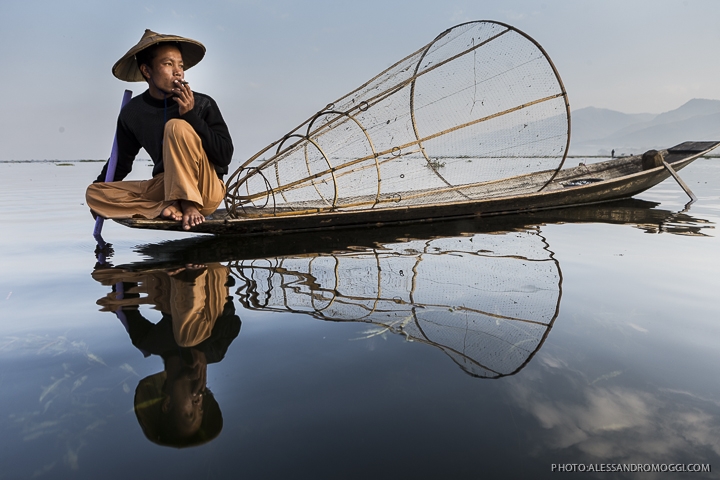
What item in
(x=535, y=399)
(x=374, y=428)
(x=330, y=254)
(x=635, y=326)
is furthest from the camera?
(x=330, y=254)

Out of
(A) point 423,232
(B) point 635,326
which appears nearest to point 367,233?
(A) point 423,232

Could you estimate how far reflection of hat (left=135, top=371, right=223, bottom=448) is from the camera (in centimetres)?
118

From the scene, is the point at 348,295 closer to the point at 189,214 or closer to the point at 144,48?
the point at 189,214

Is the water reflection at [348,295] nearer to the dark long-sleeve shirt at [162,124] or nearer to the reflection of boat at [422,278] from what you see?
the reflection of boat at [422,278]

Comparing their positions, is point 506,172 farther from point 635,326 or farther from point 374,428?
point 374,428

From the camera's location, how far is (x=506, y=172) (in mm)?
5832

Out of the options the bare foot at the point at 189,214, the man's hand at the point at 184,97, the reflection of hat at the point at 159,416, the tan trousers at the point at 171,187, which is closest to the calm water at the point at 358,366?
the reflection of hat at the point at 159,416

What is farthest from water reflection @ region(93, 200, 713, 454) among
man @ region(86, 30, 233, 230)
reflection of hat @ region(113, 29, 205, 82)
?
reflection of hat @ region(113, 29, 205, 82)

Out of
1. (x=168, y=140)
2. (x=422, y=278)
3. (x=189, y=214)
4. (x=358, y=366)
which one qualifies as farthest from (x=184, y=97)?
(x=358, y=366)

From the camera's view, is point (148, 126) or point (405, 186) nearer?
point (148, 126)

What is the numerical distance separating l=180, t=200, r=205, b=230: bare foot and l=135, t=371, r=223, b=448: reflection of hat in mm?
2070

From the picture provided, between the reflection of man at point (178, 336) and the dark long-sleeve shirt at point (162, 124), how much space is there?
3.03 feet

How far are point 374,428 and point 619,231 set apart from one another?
422 centimetres

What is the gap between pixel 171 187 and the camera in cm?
327
